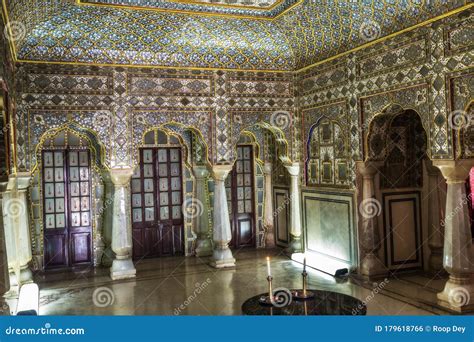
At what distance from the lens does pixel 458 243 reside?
279 inches

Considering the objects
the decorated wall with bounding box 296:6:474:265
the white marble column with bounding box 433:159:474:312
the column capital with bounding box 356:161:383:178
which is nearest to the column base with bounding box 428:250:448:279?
the decorated wall with bounding box 296:6:474:265

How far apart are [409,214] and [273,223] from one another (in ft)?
14.2

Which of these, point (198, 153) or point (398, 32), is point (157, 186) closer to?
point (198, 153)

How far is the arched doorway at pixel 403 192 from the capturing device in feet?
30.3

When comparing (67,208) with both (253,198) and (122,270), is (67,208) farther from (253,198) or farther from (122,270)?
(253,198)

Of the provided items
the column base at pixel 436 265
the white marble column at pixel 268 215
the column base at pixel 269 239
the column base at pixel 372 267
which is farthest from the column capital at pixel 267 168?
the column base at pixel 436 265

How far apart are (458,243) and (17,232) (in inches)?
301

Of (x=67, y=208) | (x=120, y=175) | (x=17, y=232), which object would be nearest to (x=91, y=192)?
(x=67, y=208)

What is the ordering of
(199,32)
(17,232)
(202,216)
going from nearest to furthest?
(17,232)
(199,32)
(202,216)

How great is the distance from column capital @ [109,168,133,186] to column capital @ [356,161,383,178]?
15.3 feet

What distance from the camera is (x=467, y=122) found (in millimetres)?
6809

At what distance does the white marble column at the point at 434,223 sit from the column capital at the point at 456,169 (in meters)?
2.03

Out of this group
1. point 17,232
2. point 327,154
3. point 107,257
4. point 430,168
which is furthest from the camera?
point 107,257

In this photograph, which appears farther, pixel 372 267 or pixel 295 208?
pixel 295 208
